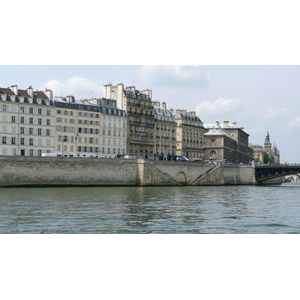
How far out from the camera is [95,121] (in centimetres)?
8056

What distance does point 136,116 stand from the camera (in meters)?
89.9

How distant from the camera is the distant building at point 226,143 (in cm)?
12156

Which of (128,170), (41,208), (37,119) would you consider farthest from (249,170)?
(41,208)

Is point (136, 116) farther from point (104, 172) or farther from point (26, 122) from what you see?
point (104, 172)

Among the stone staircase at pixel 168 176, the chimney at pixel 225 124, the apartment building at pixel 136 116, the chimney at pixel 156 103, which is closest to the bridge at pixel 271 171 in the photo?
the apartment building at pixel 136 116

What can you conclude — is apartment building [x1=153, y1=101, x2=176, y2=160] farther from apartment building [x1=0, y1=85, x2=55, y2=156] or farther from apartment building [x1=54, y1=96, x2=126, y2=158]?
apartment building [x1=0, y1=85, x2=55, y2=156]

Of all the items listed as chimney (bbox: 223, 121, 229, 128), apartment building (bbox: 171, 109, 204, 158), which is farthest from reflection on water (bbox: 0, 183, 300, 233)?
chimney (bbox: 223, 121, 229, 128)

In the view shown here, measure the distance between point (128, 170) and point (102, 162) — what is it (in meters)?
3.73

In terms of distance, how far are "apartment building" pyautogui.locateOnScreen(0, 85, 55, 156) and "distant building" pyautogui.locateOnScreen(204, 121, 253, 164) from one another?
5215 cm

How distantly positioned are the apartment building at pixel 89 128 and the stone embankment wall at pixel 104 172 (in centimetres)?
1037

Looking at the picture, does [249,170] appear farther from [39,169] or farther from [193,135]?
[39,169]

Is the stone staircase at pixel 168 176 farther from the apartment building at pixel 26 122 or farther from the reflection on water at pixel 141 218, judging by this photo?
the reflection on water at pixel 141 218

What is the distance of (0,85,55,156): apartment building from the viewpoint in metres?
69.4

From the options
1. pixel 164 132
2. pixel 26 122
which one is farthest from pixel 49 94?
pixel 164 132
